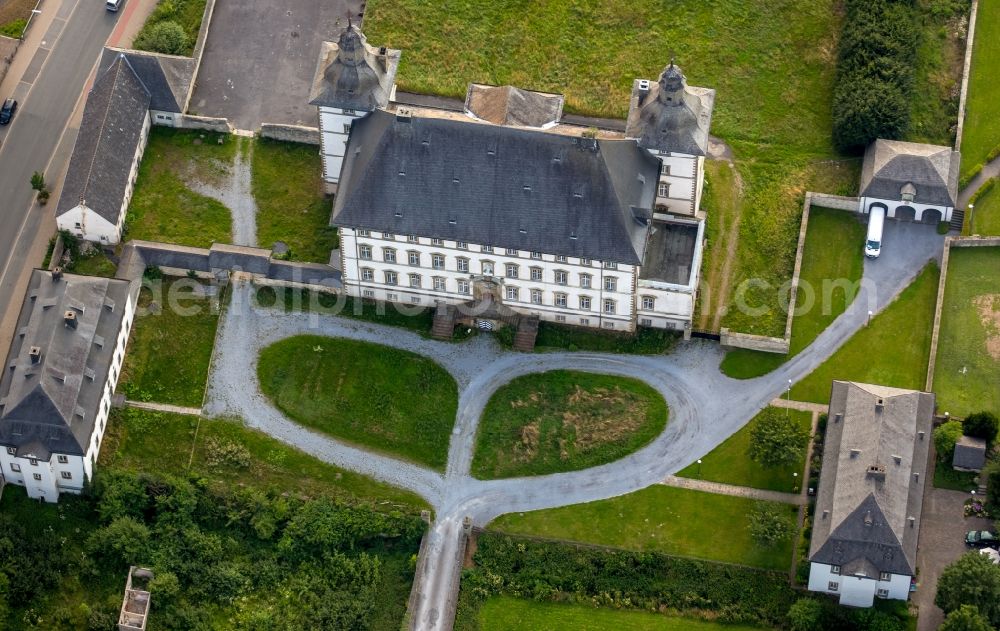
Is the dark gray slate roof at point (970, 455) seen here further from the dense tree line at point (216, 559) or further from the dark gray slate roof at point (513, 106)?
the dense tree line at point (216, 559)

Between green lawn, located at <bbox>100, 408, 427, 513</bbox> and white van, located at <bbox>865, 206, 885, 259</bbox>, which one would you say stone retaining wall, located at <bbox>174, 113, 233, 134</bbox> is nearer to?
green lawn, located at <bbox>100, 408, 427, 513</bbox>

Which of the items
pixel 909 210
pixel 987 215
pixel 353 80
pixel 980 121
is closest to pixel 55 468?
pixel 353 80

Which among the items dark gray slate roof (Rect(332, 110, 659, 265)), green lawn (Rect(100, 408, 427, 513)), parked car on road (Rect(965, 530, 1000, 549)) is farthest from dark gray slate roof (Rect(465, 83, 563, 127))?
parked car on road (Rect(965, 530, 1000, 549))

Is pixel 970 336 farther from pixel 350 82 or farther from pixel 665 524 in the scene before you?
pixel 350 82

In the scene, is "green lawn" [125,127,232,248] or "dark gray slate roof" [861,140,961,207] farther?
"green lawn" [125,127,232,248]

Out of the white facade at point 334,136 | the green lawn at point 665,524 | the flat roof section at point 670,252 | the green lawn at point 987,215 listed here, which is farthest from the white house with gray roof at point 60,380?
the green lawn at point 987,215

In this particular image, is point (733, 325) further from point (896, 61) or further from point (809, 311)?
point (896, 61)
